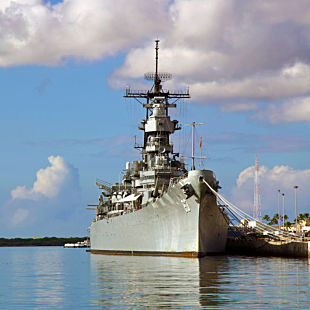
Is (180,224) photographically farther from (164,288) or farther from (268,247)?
(164,288)

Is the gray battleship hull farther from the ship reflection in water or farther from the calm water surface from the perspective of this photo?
the calm water surface

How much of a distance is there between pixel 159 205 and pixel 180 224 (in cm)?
283

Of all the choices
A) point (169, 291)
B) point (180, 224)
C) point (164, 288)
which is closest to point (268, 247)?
point (180, 224)

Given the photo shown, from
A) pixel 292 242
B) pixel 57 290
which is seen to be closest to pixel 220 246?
pixel 292 242

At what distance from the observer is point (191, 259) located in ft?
164

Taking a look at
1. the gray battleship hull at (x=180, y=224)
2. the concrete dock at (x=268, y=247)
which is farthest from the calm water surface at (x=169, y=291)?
the concrete dock at (x=268, y=247)

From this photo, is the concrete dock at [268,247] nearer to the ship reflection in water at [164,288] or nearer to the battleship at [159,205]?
the battleship at [159,205]

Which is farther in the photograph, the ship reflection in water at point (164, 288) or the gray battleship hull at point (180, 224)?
the gray battleship hull at point (180, 224)

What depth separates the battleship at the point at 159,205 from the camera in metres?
52.0

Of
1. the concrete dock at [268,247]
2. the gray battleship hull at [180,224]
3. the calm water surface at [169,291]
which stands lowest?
the calm water surface at [169,291]

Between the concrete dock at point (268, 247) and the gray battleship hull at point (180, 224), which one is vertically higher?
the gray battleship hull at point (180, 224)

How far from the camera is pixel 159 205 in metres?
54.7

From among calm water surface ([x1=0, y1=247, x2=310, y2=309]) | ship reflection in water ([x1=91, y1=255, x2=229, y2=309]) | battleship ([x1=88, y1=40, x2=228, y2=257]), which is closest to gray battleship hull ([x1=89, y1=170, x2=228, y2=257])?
battleship ([x1=88, y1=40, x2=228, y2=257])

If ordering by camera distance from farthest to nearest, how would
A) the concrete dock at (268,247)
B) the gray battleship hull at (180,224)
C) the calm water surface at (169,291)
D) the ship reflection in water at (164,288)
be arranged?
the concrete dock at (268,247)
the gray battleship hull at (180,224)
the ship reflection in water at (164,288)
the calm water surface at (169,291)
